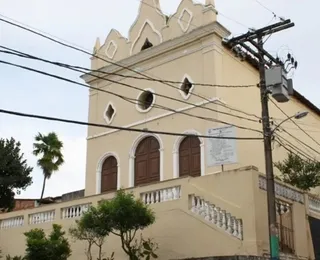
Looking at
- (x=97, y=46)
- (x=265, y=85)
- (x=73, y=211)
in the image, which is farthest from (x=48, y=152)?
(x=265, y=85)

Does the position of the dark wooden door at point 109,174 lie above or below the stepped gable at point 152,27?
below

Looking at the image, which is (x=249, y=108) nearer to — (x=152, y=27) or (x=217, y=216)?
(x=152, y=27)

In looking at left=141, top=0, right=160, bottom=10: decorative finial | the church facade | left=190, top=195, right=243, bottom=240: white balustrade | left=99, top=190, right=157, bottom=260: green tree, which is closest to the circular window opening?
the church facade

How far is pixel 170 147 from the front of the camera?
2366cm

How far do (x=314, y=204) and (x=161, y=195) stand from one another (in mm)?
5755

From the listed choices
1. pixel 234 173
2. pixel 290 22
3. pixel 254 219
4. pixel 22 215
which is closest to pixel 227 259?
pixel 254 219

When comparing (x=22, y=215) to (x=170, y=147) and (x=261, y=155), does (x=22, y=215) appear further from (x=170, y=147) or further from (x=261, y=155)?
(x=261, y=155)

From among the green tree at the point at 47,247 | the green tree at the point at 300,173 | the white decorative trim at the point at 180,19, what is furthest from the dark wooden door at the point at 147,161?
the green tree at the point at 47,247

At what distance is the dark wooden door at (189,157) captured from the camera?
2272 cm

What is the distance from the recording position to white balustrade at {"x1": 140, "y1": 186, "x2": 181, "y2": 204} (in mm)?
16438

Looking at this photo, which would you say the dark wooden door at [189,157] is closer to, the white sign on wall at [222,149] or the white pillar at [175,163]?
the white pillar at [175,163]

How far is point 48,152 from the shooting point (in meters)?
34.2

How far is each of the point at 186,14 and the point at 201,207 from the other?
11623 millimetres

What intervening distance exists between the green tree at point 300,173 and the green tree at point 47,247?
964cm
